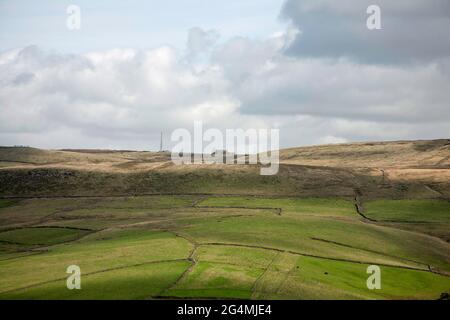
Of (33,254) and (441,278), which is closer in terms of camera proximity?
(441,278)

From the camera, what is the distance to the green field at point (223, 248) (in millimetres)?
63625

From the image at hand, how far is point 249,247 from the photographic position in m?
82.4

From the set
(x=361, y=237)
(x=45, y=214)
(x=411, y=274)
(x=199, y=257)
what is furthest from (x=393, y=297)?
(x=45, y=214)

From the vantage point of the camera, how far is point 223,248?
3199 inches

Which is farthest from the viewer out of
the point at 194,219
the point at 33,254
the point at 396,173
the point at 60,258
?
the point at 396,173

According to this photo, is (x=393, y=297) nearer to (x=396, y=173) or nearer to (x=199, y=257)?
(x=199, y=257)

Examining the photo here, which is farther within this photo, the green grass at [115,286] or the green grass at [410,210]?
the green grass at [410,210]

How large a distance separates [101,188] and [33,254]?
65113mm

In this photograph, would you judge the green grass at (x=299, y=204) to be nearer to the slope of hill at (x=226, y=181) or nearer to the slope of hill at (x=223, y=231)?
the slope of hill at (x=223, y=231)

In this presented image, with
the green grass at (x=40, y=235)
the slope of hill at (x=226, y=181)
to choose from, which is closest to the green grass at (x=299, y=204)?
the slope of hill at (x=226, y=181)

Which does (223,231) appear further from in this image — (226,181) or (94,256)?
(226,181)

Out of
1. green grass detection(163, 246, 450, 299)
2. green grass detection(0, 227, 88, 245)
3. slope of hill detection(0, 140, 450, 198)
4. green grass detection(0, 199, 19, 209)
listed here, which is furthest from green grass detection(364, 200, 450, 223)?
green grass detection(0, 199, 19, 209)

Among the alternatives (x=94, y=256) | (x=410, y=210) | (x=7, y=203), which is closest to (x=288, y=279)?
(x=94, y=256)

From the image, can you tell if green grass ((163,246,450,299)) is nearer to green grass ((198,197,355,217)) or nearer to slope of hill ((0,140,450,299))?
slope of hill ((0,140,450,299))
